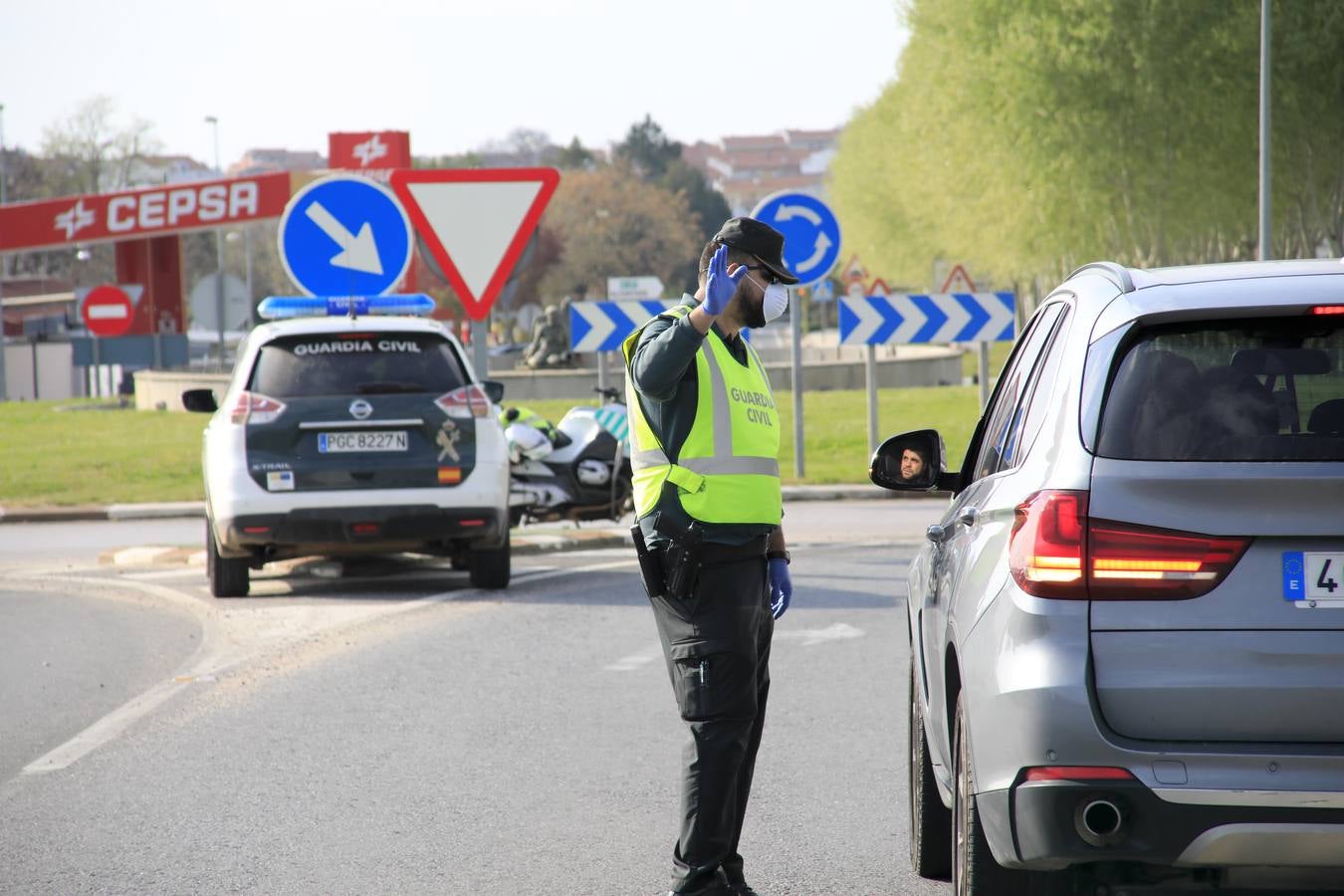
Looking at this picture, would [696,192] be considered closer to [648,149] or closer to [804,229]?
[648,149]

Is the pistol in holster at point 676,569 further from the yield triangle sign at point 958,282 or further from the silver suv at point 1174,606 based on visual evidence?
the yield triangle sign at point 958,282

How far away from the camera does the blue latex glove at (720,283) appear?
4863 millimetres

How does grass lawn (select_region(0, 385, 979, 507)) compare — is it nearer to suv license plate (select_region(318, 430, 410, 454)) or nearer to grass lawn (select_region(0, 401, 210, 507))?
grass lawn (select_region(0, 401, 210, 507))

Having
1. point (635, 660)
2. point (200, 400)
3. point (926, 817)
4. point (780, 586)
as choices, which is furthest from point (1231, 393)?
point (200, 400)

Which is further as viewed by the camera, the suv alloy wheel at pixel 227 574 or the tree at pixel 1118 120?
the tree at pixel 1118 120

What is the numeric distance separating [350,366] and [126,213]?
1488 inches

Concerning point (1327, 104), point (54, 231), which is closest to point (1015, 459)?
point (1327, 104)

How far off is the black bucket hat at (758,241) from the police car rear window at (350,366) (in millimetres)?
7225

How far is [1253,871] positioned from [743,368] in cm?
200

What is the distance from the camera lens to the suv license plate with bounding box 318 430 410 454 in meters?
11.8

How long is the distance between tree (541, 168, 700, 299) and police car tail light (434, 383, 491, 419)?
9878 centimetres

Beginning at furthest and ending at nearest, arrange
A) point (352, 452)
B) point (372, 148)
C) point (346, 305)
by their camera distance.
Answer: point (372, 148) → point (346, 305) → point (352, 452)

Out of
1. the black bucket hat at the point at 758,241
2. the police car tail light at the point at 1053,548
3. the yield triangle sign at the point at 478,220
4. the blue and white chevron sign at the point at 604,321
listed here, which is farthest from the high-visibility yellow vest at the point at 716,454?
the blue and white chevron sign at the point at 604,321

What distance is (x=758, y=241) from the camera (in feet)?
16.4
